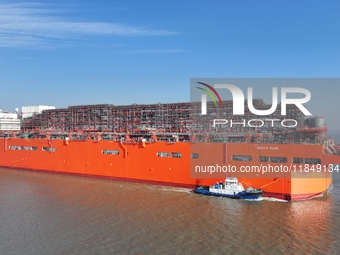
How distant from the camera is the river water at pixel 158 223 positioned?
10461mm

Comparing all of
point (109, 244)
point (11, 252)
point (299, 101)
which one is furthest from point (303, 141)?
point (11, 252)

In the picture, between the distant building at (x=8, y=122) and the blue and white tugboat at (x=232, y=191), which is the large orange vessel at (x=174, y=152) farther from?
the distant building at (x=8, y=122)

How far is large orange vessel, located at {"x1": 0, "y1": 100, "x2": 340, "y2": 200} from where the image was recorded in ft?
53.4

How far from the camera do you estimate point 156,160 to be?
19812mm

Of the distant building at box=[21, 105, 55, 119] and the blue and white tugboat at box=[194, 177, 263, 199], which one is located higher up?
the distant building at box=[21, 105, 55, 119]

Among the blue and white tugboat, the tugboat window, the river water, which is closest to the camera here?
the river water

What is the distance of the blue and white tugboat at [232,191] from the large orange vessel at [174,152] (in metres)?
0.73

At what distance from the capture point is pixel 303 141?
17375 millimetres

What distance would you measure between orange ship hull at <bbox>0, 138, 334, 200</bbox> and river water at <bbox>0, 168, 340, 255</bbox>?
870 mm

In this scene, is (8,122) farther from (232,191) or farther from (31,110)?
(232,191)

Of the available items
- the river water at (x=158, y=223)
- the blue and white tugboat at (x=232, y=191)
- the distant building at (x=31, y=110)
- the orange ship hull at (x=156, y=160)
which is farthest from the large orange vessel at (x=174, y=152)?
the distant building at (x=31, y=110)

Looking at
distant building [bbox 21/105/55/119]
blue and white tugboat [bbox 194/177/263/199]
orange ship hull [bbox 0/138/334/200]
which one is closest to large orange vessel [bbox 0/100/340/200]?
orange ship hull [bbox 0/138/334/200]

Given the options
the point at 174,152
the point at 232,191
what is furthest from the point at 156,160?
the point at 232,191

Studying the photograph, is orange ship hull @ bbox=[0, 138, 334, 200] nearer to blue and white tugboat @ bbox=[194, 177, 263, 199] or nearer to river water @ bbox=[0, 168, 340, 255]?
blue and white tugboat @ bbox=[194, 177, 263, 199]
